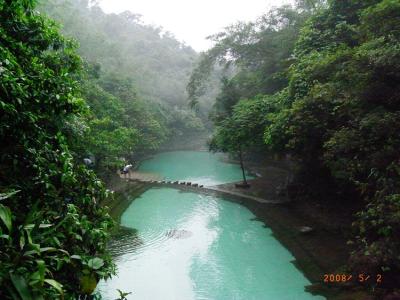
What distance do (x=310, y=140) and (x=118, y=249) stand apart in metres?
5.44

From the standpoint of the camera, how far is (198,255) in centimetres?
855

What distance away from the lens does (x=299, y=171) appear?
1107 centimetres

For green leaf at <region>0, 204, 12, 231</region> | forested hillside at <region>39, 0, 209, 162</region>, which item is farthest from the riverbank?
green leaf at <region>0, 204, 12, 231</region>

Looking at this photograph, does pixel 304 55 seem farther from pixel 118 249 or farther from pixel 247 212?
pixel 118 249

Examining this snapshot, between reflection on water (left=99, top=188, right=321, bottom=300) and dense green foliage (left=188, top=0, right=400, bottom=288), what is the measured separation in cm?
183

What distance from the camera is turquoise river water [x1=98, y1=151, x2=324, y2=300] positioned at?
22.5ft

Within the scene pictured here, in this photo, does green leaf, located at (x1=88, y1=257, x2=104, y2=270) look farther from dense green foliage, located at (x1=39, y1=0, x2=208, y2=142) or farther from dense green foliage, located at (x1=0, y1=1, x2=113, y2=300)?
dense green foliage, located at (x1=39, y1=0, x2=208, y2=142)

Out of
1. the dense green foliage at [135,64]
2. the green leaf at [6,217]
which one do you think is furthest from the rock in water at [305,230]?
the dense green foliage at [135,64]

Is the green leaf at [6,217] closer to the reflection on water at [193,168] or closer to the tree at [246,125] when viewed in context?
the tree at [246,125]

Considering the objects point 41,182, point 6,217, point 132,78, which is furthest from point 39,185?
point 132,78

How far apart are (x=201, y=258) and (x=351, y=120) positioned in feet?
14.7

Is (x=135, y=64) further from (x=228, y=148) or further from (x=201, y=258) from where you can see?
(x=201, y=258)

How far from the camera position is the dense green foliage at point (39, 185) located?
2598 mm

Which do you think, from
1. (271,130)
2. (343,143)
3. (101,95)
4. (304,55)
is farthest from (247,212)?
(101,95)
